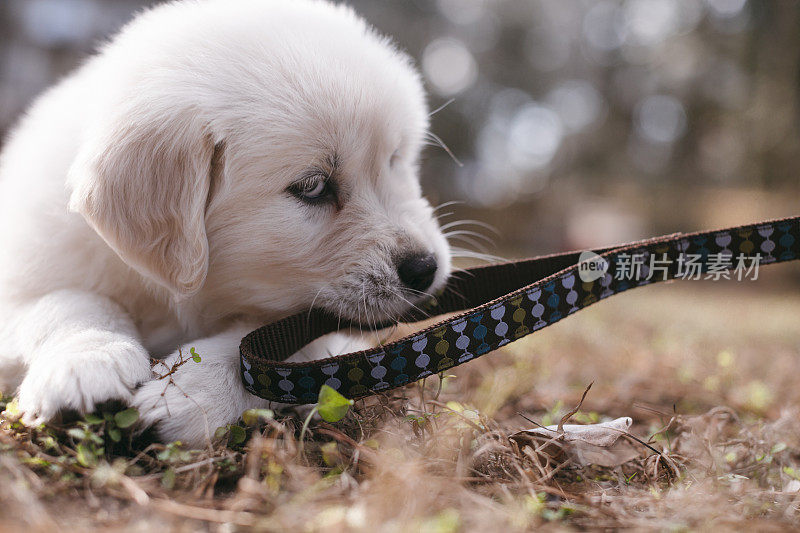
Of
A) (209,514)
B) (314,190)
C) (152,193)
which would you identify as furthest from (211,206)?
(209,514)

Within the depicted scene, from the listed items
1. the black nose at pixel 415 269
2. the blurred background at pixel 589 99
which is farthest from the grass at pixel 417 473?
the blurred background at pixel 589 99

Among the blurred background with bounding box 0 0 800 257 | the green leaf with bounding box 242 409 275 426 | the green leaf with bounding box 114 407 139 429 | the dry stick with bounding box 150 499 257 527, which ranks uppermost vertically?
the blurred background with bounding box 0 0 800 257

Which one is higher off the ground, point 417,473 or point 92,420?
point 417,473

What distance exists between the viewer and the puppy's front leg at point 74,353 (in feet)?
4.76

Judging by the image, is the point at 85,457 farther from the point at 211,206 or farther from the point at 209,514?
the point at 211,206

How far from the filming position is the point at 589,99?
17.6 metres

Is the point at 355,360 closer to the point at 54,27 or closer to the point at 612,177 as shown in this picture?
the point at 54,27

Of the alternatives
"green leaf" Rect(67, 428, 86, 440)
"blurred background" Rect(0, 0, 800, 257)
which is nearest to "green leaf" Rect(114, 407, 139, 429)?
"green leaf" Rect(67, 428, 86, 440)

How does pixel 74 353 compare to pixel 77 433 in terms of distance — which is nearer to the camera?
pixel 77 433

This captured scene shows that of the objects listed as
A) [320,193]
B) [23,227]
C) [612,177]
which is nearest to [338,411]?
[320,193]

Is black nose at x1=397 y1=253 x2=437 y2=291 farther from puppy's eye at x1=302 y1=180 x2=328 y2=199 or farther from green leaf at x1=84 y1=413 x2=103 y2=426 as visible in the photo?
green leaf at x1=84 y1=413 x2=103 y2=426

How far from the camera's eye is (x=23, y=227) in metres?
2.04

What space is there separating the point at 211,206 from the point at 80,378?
665mm

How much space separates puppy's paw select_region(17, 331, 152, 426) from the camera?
1440 millimetres
